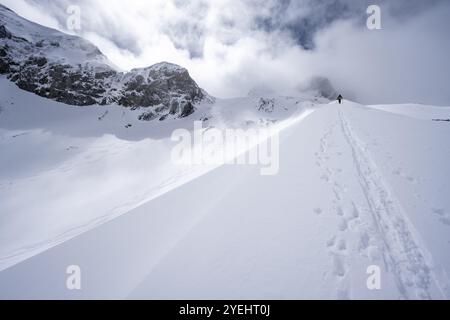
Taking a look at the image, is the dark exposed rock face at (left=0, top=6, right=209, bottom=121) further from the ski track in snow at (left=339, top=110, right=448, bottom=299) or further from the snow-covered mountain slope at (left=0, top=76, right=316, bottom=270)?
the ski track in snow at (left=339, top=110, right=448, bottom=299)

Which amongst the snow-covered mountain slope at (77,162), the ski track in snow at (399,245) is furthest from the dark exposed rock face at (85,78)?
the ski track in snow at (399,245)

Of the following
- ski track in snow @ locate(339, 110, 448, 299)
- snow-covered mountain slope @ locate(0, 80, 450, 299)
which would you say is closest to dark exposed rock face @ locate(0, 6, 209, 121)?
snow-covered mountain slope @ locate(0, 80, 450, 299)

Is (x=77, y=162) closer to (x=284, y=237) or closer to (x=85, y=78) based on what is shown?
(x=284, y=237)

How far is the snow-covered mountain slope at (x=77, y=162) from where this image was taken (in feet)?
54.0

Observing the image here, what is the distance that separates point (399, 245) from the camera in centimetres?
386

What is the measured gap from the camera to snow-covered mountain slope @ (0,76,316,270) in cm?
1645

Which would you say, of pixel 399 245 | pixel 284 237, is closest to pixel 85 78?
pixel 284 237

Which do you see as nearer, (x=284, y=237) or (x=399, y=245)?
(x=399, y=245)

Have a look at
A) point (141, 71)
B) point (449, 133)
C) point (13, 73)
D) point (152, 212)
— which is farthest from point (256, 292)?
point (13, 73)

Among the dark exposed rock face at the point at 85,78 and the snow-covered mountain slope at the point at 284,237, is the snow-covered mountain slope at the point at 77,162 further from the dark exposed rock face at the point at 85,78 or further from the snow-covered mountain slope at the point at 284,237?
the dark exposed rock face at the point at 85,78

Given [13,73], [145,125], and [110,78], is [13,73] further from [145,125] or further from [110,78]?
[145,125]

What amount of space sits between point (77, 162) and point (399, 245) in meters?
51.7

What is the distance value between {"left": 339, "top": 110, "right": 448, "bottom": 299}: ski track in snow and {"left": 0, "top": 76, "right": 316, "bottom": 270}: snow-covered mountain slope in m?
5.97

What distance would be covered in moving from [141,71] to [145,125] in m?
35.8
